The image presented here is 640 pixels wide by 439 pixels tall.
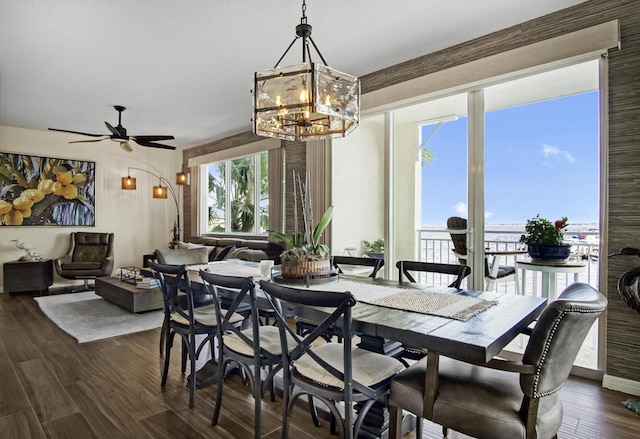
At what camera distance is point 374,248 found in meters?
4.36

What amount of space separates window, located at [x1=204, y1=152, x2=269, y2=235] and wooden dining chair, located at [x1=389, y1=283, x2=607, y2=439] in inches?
202

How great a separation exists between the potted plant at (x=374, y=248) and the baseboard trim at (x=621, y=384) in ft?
7.30

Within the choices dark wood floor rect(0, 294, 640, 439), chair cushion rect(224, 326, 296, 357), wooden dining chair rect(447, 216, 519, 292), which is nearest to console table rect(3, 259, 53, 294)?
dark wood floor rect(0, 294, 640, 439)

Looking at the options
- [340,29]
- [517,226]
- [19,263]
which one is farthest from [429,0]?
[19,263]

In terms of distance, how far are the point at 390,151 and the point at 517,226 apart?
145cm

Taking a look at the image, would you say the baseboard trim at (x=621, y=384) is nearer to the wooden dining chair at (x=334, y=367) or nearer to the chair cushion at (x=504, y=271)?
the chair cushion at (x=504, y=271)

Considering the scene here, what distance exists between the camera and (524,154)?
126 inches

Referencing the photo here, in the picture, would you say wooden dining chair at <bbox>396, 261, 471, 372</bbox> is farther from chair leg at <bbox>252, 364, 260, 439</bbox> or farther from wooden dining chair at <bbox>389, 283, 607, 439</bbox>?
chair leg at <bbox>252, 364, 260, 439</bbox>

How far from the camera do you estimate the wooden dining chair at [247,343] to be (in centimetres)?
184

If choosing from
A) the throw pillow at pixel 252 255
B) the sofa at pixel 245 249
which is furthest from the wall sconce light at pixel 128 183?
the throw pillow at pixel 252 255

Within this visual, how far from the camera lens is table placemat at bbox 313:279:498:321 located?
5.53 feet

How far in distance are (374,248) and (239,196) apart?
3630mm

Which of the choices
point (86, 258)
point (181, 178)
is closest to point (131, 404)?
point (86, 258)

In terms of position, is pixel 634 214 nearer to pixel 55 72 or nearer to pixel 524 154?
pixel 524 154
